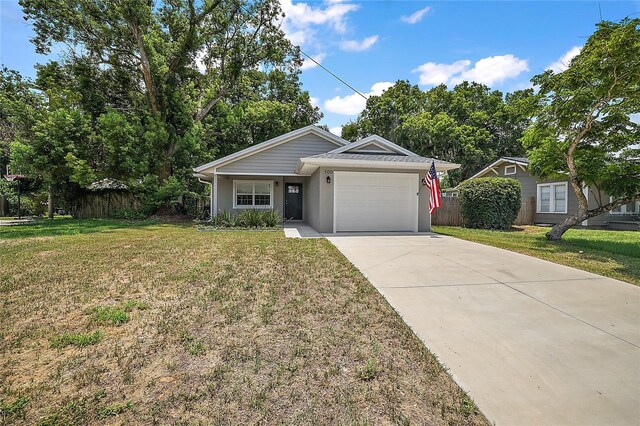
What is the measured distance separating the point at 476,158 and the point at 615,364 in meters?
28.6

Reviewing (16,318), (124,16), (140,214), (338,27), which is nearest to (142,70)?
(124,16)

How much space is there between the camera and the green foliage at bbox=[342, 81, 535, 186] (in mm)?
27328

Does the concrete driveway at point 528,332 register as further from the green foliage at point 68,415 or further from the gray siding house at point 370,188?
the gray siding house at point 370,188

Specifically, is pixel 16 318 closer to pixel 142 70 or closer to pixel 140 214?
pixel 140 214

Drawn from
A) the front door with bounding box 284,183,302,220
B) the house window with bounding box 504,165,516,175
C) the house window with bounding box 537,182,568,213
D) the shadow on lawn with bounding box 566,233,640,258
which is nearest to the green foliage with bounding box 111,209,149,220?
the front door with bounding box 284,183,302,220

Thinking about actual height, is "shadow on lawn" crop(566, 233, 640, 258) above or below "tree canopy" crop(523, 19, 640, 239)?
below

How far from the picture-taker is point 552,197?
55.8 ft

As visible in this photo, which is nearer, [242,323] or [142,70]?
[242,323]

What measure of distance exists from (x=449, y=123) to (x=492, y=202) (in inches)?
599

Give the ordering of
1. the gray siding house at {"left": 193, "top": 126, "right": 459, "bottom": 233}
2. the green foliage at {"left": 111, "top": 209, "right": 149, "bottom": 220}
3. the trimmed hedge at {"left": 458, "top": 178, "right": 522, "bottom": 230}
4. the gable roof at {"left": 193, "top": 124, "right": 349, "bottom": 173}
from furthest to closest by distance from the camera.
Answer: the green foliage at {"left": 111, "top": 209, "right": 149, "bottom": 220} → the gable roof at {"left": 193, "top": 124, "right": 349, "bottom": 173} → the trimmed hedge at {"left": 458, "top": 178, "right": 522, "bottom": 230} → the gray siding house at {"left": 193, "top": 126, "right": 459, "bottom": 233}

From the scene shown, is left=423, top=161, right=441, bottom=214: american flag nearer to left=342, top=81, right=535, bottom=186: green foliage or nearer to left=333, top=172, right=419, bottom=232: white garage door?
left=333, top=172, right=419, bottom=232: white garage door

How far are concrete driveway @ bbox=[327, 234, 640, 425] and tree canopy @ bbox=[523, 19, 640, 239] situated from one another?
A: 17.6 feet

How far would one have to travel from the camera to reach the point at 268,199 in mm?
16547

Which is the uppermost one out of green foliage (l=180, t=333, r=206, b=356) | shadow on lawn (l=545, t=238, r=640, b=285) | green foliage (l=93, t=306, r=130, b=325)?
shadow on lawn (l=545, t=238, r=640, b=285)
